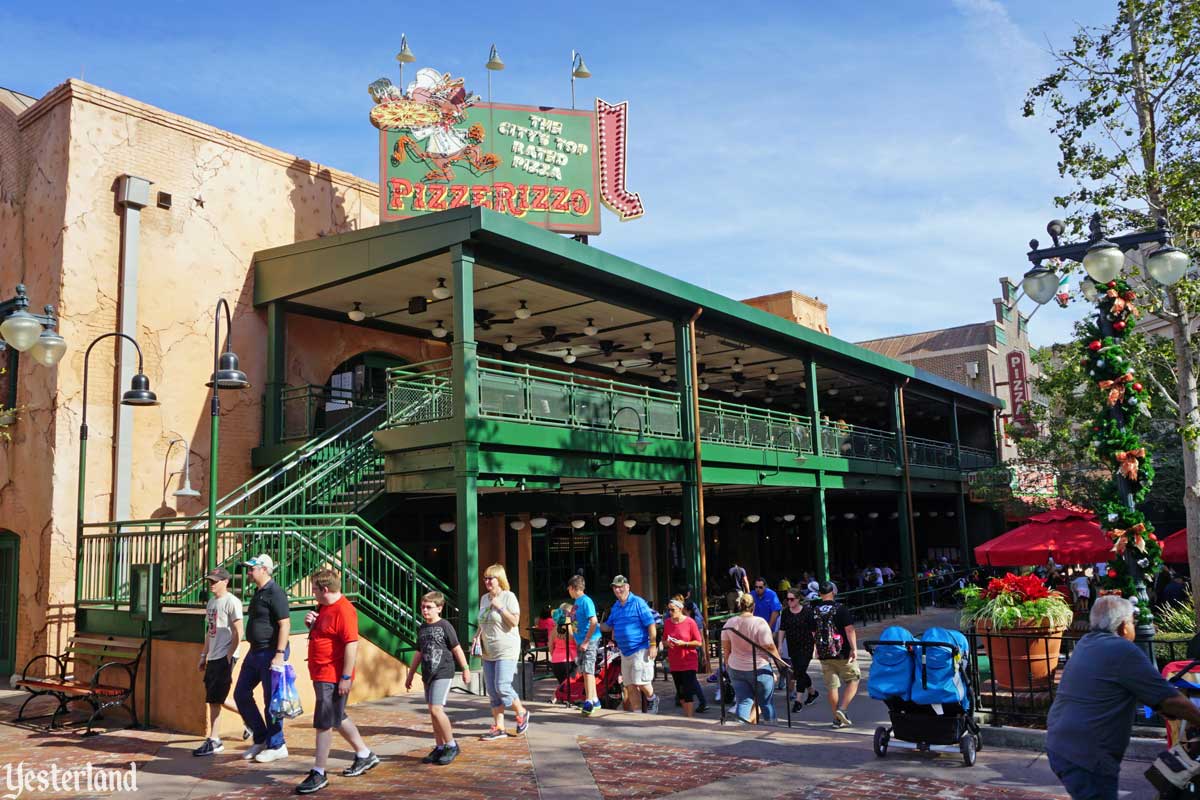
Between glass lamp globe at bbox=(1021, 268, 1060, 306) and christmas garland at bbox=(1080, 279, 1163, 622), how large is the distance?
0.79 metres

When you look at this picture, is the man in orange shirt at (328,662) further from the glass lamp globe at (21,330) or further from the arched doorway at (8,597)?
the arched doorway at (8,597)

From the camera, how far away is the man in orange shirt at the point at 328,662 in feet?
24.9

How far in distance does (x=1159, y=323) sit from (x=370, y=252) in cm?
3138

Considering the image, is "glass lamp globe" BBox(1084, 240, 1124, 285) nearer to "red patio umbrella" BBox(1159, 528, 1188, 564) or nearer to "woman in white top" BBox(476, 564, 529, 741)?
"woman in white top" BBox(476, 564, 529, 741)

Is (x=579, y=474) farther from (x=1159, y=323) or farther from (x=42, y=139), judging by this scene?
(x=1159, y=323)

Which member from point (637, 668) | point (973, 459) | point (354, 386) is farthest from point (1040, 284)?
point (973, 459)

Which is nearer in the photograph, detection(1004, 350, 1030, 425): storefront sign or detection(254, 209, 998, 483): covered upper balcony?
detection(254, 209, 998, 483): covered upper balcony

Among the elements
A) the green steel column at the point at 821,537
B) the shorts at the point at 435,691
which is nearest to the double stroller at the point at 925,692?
the shorts at the point at 435,691

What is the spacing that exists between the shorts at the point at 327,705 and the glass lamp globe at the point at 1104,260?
803cm

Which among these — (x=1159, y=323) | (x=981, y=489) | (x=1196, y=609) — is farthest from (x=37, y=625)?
(x=1159, y=323)

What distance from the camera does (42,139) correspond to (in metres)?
15.9

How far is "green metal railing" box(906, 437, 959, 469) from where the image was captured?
29.7m

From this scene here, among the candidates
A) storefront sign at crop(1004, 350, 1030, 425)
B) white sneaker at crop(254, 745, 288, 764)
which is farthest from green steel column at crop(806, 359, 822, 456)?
storefront sign at crop(1004, 350, 1030, 425)

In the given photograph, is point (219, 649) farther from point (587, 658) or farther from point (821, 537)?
point (821, 537)
